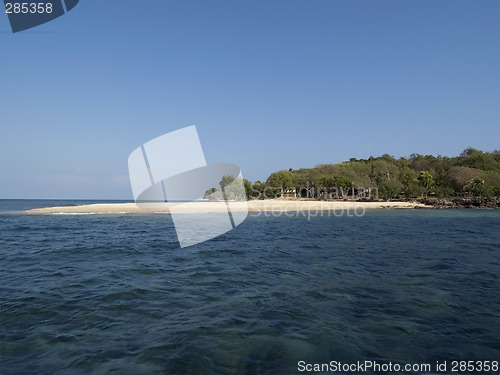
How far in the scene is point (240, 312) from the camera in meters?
8.05

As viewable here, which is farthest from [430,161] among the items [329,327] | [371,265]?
[329,327]

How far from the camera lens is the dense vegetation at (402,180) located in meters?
82.9

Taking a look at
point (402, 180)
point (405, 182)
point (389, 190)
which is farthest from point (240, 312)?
point (402, 180)

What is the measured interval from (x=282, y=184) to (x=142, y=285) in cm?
9668

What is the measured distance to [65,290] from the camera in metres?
9.93

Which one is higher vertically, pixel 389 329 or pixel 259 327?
pixel 259 327

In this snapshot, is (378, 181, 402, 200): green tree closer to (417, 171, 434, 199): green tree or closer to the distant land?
the distant land

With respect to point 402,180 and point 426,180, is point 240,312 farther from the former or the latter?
point 402,180

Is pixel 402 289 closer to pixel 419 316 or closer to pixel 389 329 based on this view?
pixel 419 316

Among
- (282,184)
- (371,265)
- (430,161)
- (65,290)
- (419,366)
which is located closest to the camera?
(419,366)

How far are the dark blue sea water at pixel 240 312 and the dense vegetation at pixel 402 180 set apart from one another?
76.5 m

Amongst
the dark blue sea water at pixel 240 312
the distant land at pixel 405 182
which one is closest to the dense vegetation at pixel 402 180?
the distant land at pixel 405 182

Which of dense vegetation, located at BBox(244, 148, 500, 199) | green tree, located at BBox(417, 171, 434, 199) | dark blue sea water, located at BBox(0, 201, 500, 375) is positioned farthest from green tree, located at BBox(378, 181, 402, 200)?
dark blue sea water, located at BBox(0, 201, 500, 375)

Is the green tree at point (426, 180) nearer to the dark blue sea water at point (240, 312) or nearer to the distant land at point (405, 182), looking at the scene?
the distant land at point (405, 182)
